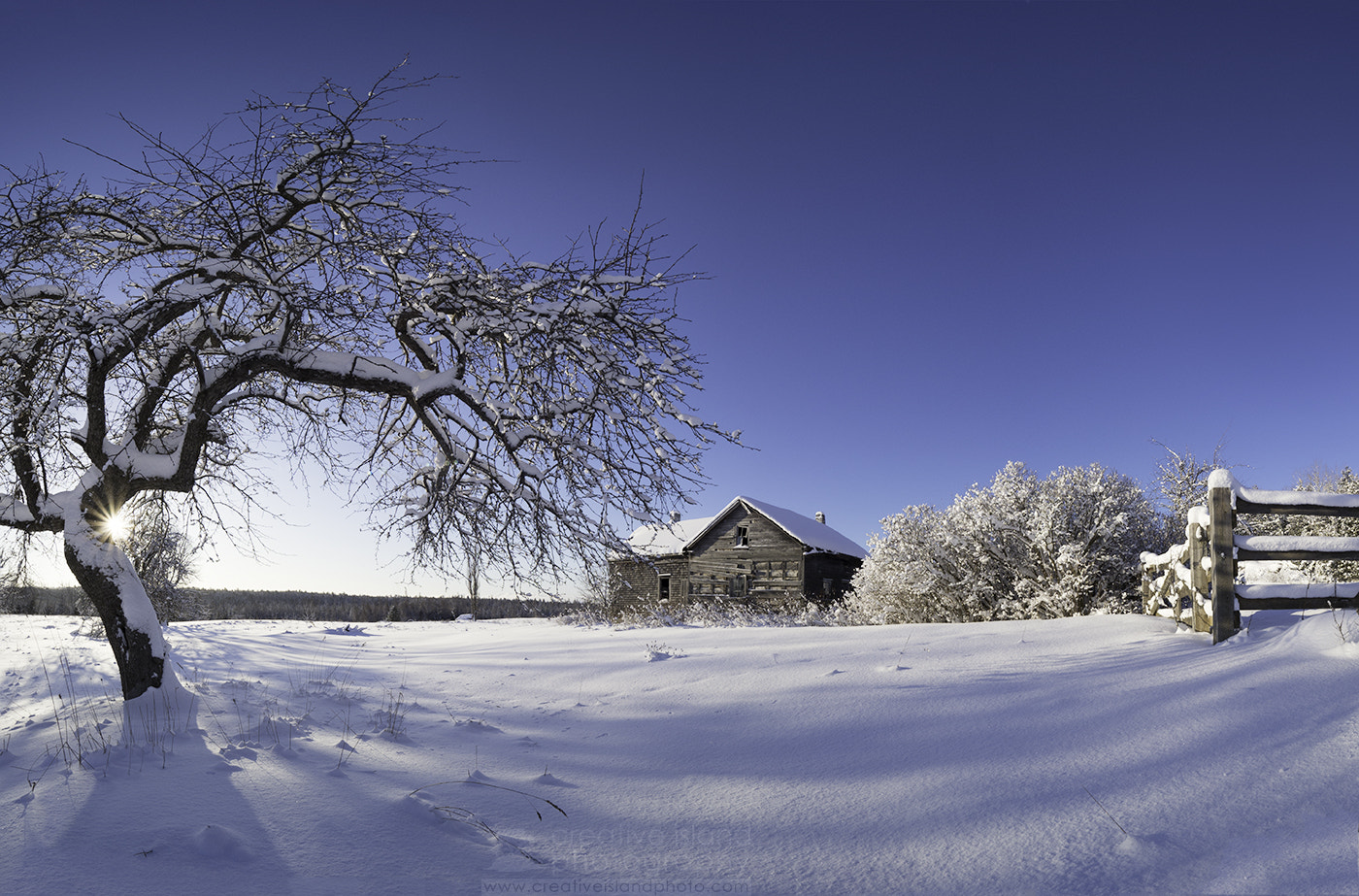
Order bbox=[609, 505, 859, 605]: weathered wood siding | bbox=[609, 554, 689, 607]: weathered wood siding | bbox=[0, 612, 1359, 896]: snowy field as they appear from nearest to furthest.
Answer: bbox=[0, 612, 1359, 896]: snowy field < bbox=[609, 505, 859, 605]: weathered wood siding < bbox=[609, 554, 689, 607]: weathered wood siding

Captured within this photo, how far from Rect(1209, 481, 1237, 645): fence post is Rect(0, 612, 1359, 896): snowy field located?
0.17m

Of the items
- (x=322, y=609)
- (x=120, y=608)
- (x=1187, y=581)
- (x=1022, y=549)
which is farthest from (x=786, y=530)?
(x=322, y=609)

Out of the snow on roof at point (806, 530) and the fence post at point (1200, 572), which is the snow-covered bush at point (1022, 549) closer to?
the fence post at point (1200, 572)

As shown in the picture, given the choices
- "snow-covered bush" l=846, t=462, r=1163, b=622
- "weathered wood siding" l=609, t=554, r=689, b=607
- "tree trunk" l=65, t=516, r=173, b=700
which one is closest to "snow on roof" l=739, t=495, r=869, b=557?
"weathered wood siding" l=609, t=554, r=689, b=607

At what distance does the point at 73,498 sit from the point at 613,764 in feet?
18.6

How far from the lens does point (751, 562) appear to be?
31.0 metres

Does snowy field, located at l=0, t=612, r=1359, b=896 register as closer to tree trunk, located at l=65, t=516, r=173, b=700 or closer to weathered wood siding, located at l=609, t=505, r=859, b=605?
tree trunk, located at l=65, t=516, r=173, b=700

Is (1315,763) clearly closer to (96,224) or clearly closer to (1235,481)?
(1235,481)

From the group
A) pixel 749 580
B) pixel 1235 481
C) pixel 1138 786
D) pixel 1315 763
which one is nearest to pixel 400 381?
pixel 1138 786

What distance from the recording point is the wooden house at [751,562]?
30109mm

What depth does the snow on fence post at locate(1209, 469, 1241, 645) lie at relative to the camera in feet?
21.5

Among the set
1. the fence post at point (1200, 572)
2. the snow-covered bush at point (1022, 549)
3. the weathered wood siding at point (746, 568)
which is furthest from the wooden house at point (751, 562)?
the fence post at point (1200, 572)

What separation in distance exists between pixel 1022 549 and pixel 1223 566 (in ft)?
34.5

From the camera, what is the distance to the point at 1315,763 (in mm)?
3930
